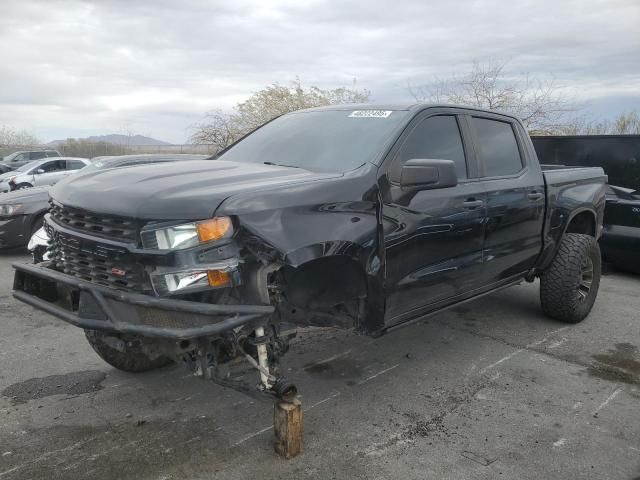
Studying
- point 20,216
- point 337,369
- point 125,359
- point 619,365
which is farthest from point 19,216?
point 619,365

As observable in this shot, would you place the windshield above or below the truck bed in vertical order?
above

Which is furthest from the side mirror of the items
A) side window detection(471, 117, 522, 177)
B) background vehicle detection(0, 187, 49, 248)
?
background vehicle detection(0, 187, 49, 248)

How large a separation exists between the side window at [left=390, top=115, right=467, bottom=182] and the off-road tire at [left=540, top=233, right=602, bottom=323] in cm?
172

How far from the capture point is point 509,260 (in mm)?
4465

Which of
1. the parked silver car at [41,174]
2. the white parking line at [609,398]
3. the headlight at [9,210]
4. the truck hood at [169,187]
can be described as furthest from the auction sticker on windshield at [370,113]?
the parked silver car at [41,174]

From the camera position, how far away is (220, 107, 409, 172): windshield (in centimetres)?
350

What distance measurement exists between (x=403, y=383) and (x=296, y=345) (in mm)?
1089

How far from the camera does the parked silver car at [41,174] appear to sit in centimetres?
1644

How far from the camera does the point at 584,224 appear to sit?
5605mm

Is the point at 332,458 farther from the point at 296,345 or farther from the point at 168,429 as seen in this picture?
the point at 296,345

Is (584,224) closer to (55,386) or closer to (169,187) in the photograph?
(169,187)

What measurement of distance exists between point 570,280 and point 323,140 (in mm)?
2816

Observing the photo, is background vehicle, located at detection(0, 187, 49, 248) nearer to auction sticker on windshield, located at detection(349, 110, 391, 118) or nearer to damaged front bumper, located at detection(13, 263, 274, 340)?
auction sticker on windshield, located at detection(349, 110, 391, 118)

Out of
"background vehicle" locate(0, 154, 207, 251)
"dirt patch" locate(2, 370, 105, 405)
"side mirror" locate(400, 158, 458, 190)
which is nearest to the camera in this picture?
"side mirror" locate(400, 158, 458, 190)
